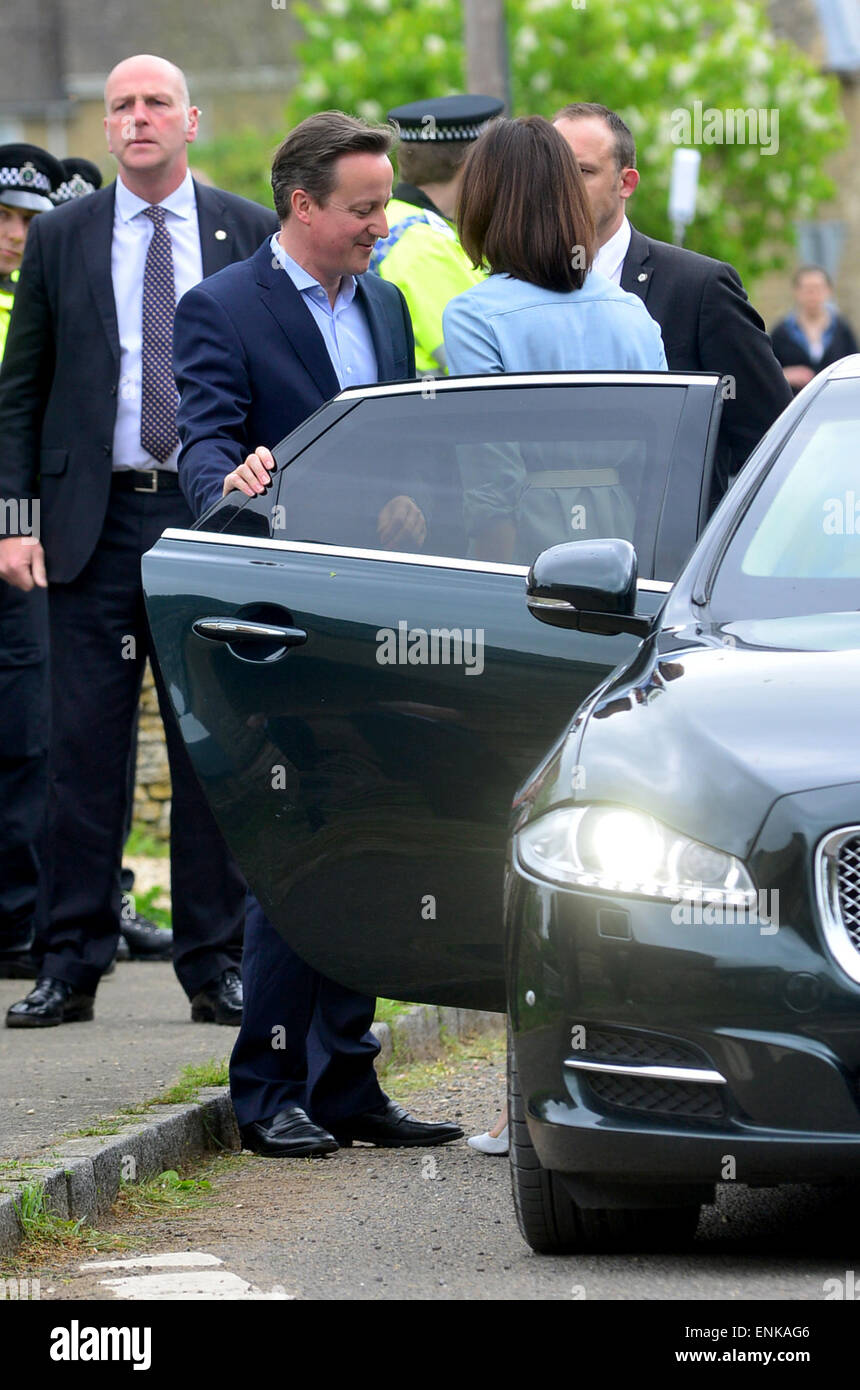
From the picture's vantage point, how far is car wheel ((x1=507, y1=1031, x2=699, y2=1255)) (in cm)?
416

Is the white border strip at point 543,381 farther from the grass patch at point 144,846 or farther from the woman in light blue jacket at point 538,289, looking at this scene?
the grass patch at point 144,846

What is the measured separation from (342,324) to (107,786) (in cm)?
176

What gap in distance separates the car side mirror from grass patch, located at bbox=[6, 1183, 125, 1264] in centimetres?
146

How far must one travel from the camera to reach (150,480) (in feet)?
22.5

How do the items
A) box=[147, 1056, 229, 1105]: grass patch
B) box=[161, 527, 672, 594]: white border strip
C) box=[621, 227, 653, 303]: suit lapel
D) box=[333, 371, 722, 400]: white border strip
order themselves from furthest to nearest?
box=[621, 227, 653, 303]: suit lapel, box=[147, 1056, 229, 1105]: grass patch, box=[333, 371, 722, 400]: white border strip, box=[161, 527, 672, 594]: white border strip

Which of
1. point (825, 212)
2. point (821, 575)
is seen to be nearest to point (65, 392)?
point (821, 575)

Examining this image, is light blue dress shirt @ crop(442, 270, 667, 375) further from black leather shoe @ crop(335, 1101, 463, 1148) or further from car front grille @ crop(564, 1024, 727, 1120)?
car front grille @ crop(564, 1024, 727, 1120)

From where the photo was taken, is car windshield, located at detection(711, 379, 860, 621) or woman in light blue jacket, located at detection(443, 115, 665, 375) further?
woman in light blue jacket, located at detection(443, 115, 665, 375)

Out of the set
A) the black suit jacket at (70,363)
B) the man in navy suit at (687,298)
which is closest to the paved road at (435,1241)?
the man in navy suit at (687,298)

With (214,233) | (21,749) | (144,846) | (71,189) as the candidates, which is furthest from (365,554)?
(144,846)

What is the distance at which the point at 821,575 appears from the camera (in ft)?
15.1

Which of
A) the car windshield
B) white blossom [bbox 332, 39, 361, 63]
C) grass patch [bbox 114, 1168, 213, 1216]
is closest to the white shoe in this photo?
grass patch [bbox 114, 1168, 213, 1216]

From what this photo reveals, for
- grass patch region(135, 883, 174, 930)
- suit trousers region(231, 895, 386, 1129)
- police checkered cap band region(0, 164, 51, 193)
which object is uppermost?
police checkered cap band region(0, 164, 51, 193)
